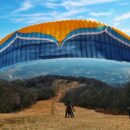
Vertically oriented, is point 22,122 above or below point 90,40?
below

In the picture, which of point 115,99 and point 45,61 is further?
point 115,99

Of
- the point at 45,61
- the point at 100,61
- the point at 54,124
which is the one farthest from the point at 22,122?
the point at 100,61

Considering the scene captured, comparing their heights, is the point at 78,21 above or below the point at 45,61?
above

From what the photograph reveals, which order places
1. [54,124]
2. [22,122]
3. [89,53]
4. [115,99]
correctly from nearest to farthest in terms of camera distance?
[89,53], [54,124], [22,122], [115,99]

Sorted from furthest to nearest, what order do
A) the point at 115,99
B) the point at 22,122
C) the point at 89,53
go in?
the point at 115,99
the point at 22,122
the point at 89,53

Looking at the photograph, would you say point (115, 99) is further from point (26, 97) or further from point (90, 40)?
point (90, 40)

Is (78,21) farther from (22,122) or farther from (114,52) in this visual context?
(22,122)

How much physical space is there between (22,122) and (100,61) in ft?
22.8

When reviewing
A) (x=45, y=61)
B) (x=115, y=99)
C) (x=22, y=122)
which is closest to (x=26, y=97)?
(x=115, y=99)

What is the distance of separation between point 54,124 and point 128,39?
21.1 ft

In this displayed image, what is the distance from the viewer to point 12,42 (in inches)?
873

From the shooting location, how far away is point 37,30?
2202 cm

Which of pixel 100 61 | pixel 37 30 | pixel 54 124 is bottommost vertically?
pixel 54 124

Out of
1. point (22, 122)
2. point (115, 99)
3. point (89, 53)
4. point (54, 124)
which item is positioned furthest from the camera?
point (115, 99)
